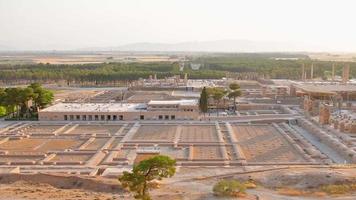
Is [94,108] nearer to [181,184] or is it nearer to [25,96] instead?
[25,96]

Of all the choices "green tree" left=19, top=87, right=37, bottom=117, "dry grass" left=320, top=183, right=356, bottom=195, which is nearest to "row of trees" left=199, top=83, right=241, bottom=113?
"green tree" left=19, top=87, right=37, bottom=117

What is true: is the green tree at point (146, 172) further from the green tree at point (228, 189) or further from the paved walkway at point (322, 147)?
Result: the paved walkway at point (322, 147)

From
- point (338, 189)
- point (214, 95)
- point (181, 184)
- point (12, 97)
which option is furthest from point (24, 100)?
point (338, 189)

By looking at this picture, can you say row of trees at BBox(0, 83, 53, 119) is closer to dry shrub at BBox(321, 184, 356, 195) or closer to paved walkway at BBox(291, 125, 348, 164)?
paved walkway at BBox(291, 125, 348, 164)

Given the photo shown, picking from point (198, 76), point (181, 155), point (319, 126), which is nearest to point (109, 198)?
point (181, 155)

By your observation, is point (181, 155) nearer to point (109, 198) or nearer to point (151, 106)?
point (109, 198)

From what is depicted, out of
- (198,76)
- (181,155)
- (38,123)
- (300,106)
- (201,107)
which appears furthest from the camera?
(198,76)
